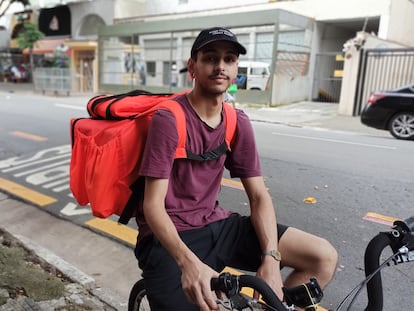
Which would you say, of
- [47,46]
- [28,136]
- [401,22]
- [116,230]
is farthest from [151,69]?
[116,230]

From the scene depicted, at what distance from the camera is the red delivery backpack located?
6.38 feet

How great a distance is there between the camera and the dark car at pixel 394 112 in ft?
32.2

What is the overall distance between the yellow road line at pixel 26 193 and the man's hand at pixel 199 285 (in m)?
3.72

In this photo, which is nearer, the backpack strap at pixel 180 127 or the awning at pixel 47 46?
the backpack strap at pixel 180 127

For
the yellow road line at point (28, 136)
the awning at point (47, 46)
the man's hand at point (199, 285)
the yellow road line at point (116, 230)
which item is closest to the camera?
the man's hand at point (199, 285)

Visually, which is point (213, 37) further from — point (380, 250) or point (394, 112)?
point (394, 112)

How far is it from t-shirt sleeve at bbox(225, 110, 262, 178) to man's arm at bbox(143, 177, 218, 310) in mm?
447

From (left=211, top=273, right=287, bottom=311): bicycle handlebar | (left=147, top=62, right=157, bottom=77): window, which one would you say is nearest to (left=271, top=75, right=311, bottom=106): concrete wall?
(left=147, top=62, right=157, bottom=77): window

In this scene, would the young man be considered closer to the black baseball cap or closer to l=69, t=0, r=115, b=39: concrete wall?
the black baseball cap

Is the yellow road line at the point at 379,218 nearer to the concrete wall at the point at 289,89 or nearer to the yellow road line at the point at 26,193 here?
the yellow road line at the point at 26,193

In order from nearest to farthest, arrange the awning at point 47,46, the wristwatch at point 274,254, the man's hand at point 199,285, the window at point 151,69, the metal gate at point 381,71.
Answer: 1. the man's hand at point 199,285
2. the wristwatch at point 274,254
3. the metal gate at point 381,71
4. the window at point 151,69
5. the awning at point 47,46

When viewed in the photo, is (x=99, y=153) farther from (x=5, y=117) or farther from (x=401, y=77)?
(x=401, y=77)

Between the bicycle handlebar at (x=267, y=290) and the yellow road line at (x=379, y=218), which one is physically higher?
the bicycle handlebar at (x=267, y=290)

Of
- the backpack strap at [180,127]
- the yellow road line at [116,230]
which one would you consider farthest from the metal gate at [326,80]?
the backpack strap at [180,127]
